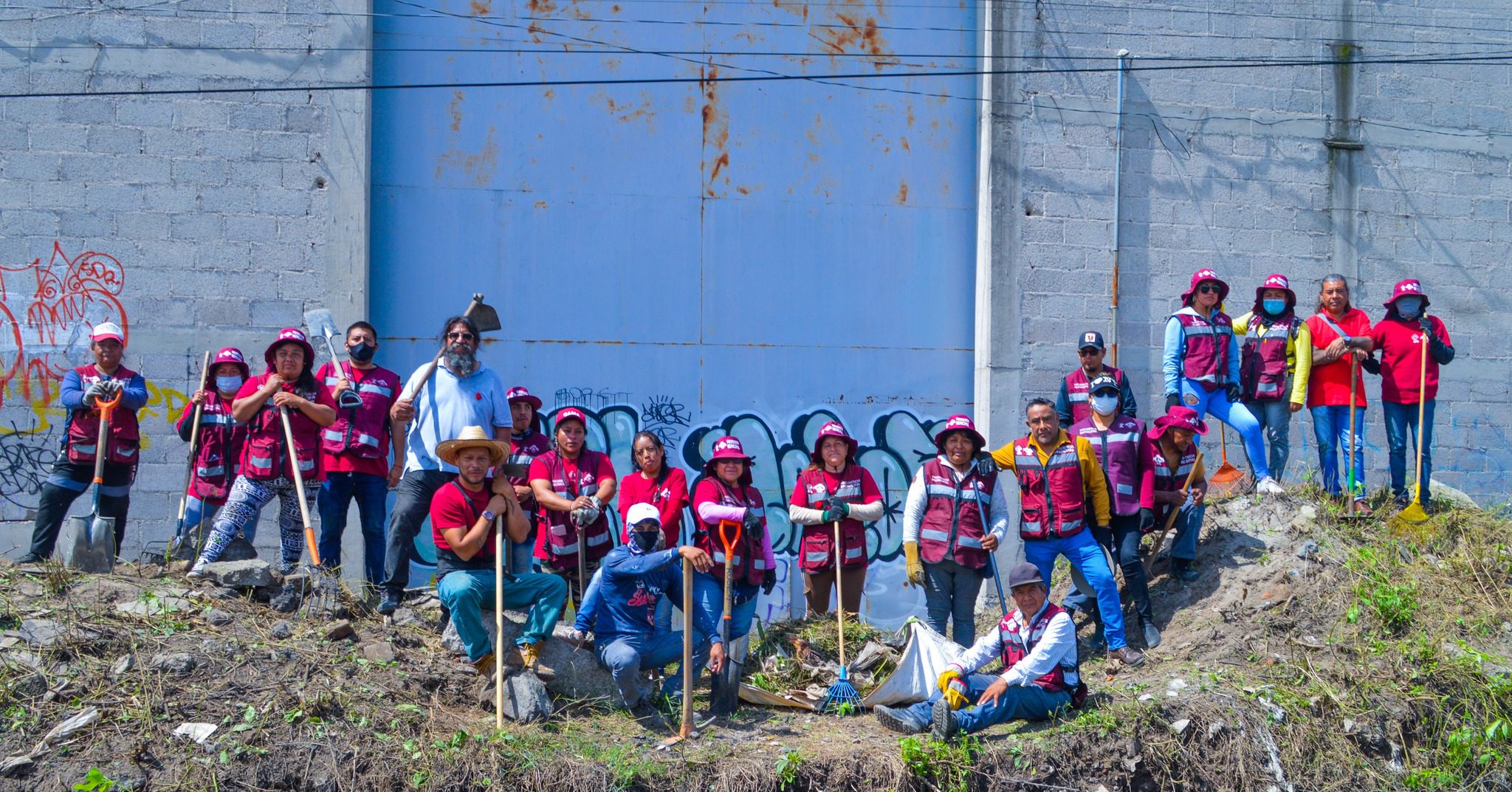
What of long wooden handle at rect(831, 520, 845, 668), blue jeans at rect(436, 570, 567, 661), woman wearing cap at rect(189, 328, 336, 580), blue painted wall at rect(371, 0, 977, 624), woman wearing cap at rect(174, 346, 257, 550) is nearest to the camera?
blue jeans at rect(436, 570, 567, 661)

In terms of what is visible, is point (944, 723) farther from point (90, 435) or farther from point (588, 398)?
point (90, 435)

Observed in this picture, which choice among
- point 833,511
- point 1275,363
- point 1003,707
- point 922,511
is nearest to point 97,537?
point 833,511

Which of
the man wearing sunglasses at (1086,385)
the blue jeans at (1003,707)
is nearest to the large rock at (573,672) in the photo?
the blue jeans at (1003,707)

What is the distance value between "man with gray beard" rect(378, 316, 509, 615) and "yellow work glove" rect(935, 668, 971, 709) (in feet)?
10.3

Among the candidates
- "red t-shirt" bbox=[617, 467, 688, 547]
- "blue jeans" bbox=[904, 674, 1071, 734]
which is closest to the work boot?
"blue jeans" bbox=[904, 674, 1071, 734]

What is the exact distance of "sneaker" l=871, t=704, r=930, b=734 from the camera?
7.04m

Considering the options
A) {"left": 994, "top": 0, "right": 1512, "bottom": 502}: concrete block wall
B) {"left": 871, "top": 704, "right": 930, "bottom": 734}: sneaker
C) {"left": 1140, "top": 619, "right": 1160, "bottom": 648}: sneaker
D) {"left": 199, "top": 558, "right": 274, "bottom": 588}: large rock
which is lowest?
{"left": 871, "top": 704, "right": 930, "bottom": 734}: sneaker

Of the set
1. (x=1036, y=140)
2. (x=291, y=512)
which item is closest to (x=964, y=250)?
(x=1036, y=140)

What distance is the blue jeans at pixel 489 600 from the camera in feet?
23.0

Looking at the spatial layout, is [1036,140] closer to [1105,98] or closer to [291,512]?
[1105,98]

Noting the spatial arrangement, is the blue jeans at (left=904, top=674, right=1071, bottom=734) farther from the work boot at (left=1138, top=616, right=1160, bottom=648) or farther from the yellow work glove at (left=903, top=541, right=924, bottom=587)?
the work boot at (left=1138, top=616, right=1160, bottom=648)

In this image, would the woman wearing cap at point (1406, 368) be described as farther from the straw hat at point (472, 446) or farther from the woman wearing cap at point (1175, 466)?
the straw hat at point (472, 446)

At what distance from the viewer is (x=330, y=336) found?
848 centimetres

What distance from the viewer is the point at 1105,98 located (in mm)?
11305
